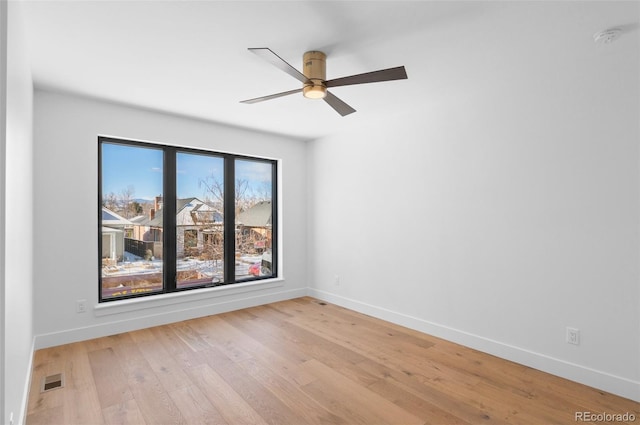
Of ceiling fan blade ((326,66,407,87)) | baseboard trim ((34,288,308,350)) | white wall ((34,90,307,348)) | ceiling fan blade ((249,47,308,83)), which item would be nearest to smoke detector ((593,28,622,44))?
ceiling fan blade ((326,66,407,87))

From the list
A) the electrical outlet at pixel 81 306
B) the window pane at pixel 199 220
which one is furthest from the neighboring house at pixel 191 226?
the electrical outlet at pixel 81 306

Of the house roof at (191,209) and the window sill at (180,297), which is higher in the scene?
the house roof at (191,209)

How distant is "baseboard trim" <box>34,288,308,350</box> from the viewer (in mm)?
3145

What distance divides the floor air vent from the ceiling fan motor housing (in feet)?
9.20

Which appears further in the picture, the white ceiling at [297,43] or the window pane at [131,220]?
the window pane at [131,220]

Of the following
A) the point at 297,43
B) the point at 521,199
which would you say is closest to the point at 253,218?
the point at 297,43

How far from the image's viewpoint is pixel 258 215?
486 centimetres

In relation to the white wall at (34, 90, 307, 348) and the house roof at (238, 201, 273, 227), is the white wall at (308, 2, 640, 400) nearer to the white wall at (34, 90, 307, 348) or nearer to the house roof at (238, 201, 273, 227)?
the house roof at (238, 201, 273, 227)

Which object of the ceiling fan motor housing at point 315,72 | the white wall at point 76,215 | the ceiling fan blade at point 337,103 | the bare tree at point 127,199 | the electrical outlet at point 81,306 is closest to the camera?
the ceiling fan motor housing at point 315,72

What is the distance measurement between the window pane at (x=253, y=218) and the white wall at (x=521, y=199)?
169 cm

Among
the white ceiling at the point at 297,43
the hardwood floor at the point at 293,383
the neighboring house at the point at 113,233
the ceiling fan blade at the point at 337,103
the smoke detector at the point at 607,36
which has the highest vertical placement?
the white ceiling at the point at 297,43

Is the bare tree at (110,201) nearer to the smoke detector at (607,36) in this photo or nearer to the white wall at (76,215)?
the white wall at (76,215)

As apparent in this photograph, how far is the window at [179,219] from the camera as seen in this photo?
365cm

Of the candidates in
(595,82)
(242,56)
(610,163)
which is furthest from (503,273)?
(242,56)
